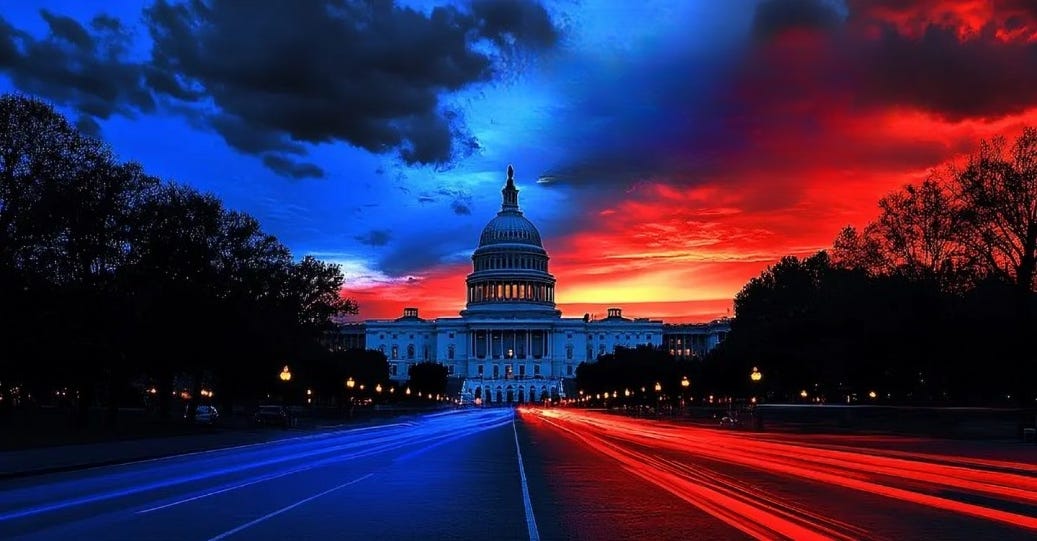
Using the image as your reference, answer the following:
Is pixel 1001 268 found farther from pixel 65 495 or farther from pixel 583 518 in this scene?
pixel 65 495

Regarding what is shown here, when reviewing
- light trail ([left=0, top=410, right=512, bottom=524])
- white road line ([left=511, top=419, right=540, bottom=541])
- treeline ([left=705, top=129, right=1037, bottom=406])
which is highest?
treeline ([left=705, top=129, right=1037, bottom=406])

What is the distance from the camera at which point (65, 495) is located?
20.6 m

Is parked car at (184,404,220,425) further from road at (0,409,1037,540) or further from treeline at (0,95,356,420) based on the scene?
road at (0,409,1037,540)

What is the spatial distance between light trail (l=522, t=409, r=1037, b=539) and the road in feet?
0.16

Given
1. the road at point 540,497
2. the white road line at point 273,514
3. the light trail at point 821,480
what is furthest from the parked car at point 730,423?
the white road line at point 273,514

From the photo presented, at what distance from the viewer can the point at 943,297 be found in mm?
58438

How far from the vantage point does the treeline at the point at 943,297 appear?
2046 inches

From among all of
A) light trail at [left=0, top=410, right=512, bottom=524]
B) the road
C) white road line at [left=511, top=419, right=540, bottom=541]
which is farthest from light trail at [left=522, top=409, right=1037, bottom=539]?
light trail at [left=0, top=410, right=512, bottom=524]

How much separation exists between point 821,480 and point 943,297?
3922cm

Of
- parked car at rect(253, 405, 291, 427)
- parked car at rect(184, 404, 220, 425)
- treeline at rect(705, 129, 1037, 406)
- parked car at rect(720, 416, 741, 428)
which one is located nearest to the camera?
treeline at rect(705, 129, 1037, 406)

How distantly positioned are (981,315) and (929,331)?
6123 mm

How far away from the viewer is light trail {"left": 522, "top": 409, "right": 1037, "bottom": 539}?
15.6m

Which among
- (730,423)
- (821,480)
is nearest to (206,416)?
(730,423)

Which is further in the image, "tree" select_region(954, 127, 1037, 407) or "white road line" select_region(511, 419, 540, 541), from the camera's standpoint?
"tree" select_region(954, 127, 1037, 407)
